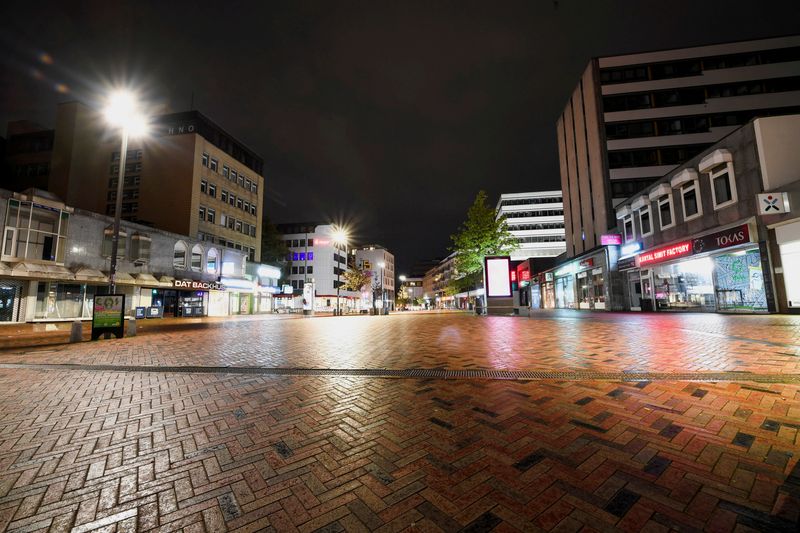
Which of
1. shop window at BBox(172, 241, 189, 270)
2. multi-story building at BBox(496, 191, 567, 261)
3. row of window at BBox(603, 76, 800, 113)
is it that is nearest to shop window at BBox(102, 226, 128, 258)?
shop window at BBox(172, 241, 189, 270)

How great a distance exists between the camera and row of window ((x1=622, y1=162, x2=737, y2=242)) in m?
17.0

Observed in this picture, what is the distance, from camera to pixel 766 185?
1475cm

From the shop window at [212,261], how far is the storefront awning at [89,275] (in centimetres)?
1041

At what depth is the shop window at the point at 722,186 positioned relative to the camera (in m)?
16.6

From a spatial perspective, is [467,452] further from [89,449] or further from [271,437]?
[89,449]

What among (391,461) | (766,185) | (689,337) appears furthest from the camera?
(766,185)

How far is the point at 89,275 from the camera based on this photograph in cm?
2236

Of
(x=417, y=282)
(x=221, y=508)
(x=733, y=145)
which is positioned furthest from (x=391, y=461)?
(x=417, y=282)

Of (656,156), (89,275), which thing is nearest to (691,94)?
(656,156)

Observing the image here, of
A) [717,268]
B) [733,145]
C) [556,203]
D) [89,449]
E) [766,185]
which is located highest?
[556,203]

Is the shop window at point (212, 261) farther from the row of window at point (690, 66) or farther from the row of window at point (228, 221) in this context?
the row of window at point (690, 66)

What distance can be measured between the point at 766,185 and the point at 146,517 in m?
22.6

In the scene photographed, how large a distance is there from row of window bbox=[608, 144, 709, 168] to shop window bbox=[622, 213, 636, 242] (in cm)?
855

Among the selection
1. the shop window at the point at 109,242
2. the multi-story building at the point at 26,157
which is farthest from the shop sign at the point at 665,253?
the multi-story building at the point at 26,157
